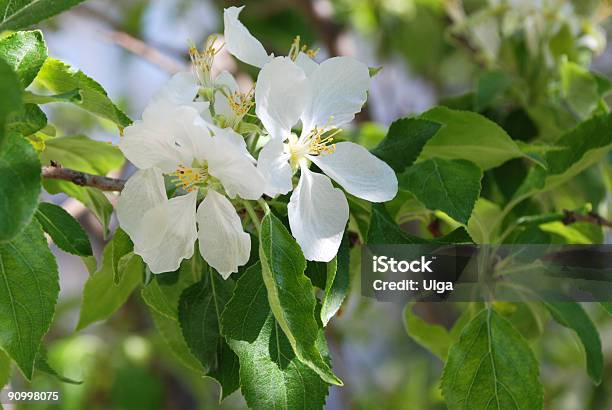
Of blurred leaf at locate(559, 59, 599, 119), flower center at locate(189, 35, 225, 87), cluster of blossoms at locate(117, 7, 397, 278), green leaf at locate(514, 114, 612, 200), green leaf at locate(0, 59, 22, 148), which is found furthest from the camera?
blurred leaf at locate(559, 59, 599, 119)

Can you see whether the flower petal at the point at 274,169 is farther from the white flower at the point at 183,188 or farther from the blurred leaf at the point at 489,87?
the blurred leaf at the point at 489,87

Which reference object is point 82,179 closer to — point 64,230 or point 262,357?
point 64,230

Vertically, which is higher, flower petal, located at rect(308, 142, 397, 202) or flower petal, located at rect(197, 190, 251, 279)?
flower petal, located at rect(308, 142, 397, 202)

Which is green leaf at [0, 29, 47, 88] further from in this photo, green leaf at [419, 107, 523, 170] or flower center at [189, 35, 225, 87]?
green leaf at [419, 107, 523, 170]

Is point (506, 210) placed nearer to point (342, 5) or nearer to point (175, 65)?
point (175, 65)

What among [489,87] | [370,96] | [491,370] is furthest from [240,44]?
[370,96]

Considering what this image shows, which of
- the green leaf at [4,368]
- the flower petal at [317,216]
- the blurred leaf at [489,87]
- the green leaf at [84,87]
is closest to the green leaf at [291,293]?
the flower petal at [317,216]

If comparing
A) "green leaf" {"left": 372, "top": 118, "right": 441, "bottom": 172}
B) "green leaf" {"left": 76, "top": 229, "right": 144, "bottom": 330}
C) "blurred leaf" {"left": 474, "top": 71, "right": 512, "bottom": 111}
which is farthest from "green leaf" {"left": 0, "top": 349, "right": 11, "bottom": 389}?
"blurred leaf" {"left": 474, "top": 71, "right": 512, "bottom": 111}
